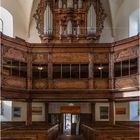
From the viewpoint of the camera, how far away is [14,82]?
21375 mm

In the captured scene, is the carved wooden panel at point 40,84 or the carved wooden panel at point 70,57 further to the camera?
the carved wooden panel at point 70,57

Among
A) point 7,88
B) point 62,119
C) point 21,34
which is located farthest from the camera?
point 62,119

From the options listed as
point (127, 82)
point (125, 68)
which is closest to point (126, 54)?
point (125, 68)

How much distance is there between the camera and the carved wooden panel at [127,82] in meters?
20.5

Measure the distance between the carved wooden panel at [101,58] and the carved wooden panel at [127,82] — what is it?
159 cm

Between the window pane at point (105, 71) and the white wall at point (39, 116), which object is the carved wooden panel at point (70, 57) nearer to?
the window pane at point (105, 71)

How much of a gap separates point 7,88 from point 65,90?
3935 millimetres

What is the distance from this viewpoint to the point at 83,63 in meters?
22.9

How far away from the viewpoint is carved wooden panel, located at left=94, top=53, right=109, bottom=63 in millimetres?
22734

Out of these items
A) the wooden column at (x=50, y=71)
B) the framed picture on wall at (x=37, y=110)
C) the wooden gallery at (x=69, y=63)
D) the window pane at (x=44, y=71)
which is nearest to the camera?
the wooden gallery at (x=69, y=63)

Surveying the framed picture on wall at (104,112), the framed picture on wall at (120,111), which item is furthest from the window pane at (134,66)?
the framed picture on wall at (104,112)

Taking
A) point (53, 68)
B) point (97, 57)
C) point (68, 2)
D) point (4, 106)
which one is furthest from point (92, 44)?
point (4, 106)

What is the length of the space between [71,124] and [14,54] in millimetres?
10421

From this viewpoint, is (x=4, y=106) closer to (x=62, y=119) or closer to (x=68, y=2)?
(x=62, y=119)
